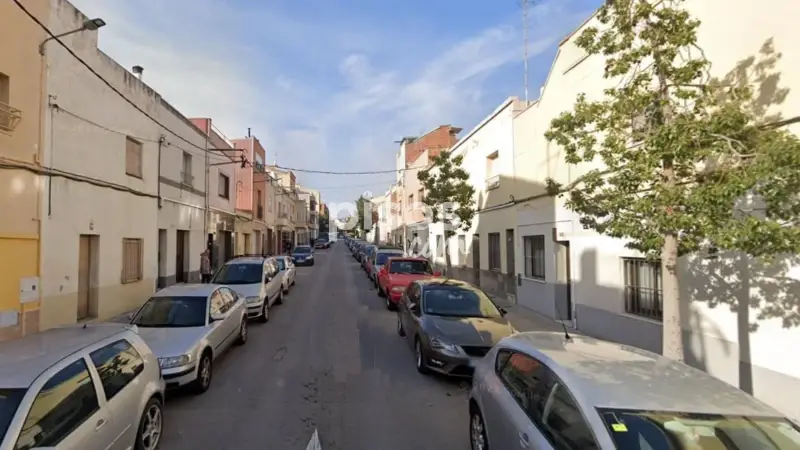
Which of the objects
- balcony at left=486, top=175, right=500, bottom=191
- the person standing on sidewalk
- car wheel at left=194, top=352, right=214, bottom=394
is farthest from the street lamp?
balcony at left=486, top=175, right=500, bottom=191

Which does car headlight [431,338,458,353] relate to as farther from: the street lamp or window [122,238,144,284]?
window [122,238,144,284]

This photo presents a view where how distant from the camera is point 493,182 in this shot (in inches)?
638

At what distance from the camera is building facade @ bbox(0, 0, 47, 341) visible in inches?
298

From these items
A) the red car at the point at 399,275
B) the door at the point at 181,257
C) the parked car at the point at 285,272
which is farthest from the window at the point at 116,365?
the door at the point at 181,257

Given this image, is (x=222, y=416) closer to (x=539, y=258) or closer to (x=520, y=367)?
(x=520, y=367)

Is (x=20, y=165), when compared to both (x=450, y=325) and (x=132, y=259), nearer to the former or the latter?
(x=132, y=259)

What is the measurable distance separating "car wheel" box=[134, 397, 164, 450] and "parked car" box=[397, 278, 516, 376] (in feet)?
12.0

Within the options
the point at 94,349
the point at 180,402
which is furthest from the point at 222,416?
the point at 94,349

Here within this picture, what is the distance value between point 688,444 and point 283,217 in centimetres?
4476

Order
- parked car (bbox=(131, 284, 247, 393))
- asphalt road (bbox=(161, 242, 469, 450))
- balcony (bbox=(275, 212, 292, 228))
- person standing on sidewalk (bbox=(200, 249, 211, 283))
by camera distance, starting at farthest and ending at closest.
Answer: balcony (bbox=(275, 212, 292, 228)), person standing on sidewalk (bbox=(200, 249, 211, 283)), parked car (bbox=(131, 284, 247, 393)), asphalt road (bbox=(161, 242, 469, 450))

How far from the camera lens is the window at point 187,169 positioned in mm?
16516

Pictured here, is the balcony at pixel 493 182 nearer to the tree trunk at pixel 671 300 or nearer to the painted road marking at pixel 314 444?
the tree trunk at pixel 671 300

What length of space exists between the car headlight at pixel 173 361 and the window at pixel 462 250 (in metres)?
15.9

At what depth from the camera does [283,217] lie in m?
45.1
